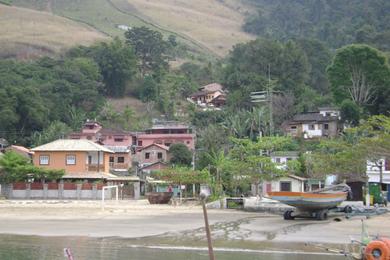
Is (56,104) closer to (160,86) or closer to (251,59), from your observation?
(160,86)

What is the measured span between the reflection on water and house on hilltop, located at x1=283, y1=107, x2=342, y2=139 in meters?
62.2

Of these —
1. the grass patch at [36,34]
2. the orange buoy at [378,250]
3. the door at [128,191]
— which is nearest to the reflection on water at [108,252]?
the orange buoy at [378,250]

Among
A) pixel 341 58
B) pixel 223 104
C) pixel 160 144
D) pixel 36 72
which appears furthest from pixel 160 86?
pixel 341 58

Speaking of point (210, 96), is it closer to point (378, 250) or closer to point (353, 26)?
point (353, 26)

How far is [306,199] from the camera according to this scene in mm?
38812

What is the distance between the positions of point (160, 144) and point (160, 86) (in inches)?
1318

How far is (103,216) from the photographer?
42.8m

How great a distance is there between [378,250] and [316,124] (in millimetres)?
72580

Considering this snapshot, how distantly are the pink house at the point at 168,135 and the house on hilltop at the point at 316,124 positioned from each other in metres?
13.3

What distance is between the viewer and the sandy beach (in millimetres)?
32250

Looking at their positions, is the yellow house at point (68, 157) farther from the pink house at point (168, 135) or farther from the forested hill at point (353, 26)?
the forested hill at point (353, 26)

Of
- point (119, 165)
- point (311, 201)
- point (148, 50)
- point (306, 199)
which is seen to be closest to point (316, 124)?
point (119, 165)

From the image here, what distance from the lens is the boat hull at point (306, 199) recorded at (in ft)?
127

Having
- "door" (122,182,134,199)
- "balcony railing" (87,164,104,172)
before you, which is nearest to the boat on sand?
"door" (122,182,134,199)
